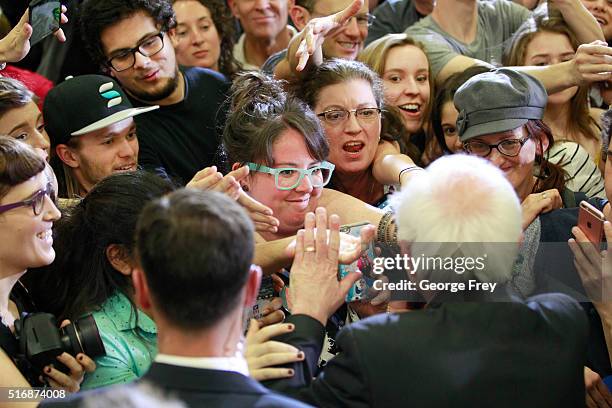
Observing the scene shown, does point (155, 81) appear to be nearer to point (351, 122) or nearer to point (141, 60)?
point (141, 60)

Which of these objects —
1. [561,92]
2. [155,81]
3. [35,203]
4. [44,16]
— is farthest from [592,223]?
[44,16]

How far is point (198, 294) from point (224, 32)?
2.73m

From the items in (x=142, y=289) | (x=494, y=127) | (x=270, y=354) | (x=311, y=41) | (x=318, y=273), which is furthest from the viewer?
(x=311, y=41)

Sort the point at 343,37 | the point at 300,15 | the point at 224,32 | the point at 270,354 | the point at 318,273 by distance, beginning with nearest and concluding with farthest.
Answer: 1. the point at 270,354
2. the point at 318,273
3. the point at 343,37
4. the point at 300,15
5. the point at 224,32

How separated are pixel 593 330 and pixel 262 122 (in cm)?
114

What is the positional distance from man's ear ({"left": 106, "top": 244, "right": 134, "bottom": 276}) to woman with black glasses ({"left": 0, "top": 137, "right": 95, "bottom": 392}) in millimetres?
157

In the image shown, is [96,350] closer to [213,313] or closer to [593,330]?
[213,313]

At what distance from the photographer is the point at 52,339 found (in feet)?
6.87

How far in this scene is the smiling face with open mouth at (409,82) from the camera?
11.4 ft

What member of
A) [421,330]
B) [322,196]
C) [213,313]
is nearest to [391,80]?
[322,196]

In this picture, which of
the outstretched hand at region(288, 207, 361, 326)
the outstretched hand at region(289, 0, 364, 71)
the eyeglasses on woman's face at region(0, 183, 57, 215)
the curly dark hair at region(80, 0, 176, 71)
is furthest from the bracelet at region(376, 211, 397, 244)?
the curly dark hair at region(80, 0, 176, 71)

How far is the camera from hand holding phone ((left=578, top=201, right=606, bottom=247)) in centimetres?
230

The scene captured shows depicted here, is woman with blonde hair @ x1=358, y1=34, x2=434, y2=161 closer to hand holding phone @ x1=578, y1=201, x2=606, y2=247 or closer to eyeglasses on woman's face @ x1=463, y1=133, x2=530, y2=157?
eyeglasses on woman's face @ x1=463, y1=133, x2=530, y2=157
